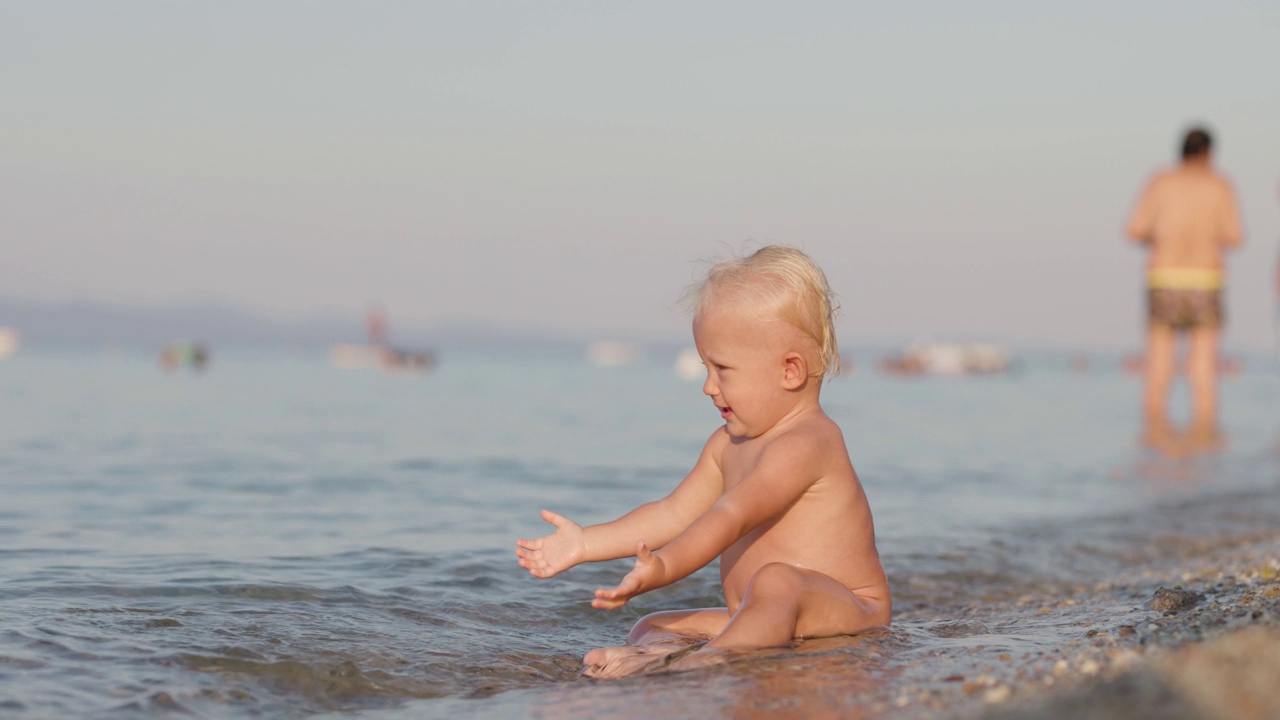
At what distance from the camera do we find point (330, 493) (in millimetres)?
6984

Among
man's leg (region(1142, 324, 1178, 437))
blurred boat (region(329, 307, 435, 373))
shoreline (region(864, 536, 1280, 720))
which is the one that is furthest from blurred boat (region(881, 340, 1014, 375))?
shoreline (region(864, 536, 1280, 720))

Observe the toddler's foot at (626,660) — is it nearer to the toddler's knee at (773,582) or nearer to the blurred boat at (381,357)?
the toddler's knee at (773,582)

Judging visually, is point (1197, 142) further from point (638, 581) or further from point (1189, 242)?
point (638, 581)

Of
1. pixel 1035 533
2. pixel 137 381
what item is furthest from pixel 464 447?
pixel 137 381

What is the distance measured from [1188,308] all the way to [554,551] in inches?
367

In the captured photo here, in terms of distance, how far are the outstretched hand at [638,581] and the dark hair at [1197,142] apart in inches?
380

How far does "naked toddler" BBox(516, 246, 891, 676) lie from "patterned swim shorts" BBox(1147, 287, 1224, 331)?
8398 mm

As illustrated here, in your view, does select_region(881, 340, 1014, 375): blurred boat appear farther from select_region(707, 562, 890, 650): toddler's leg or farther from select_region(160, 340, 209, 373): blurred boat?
select_region(707, 562, 890, 650): toddler's leg

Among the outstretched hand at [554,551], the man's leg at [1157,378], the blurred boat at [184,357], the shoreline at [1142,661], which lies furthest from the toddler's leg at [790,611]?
the blurred boat at [184,357]

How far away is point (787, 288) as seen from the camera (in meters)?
3.28

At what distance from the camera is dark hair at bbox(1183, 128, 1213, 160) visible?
10789 mm

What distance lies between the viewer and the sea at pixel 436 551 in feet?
9.82

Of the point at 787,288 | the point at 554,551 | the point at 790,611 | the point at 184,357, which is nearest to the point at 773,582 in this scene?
the point at 790,611

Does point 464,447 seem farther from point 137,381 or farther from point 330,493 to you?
point 137,381
